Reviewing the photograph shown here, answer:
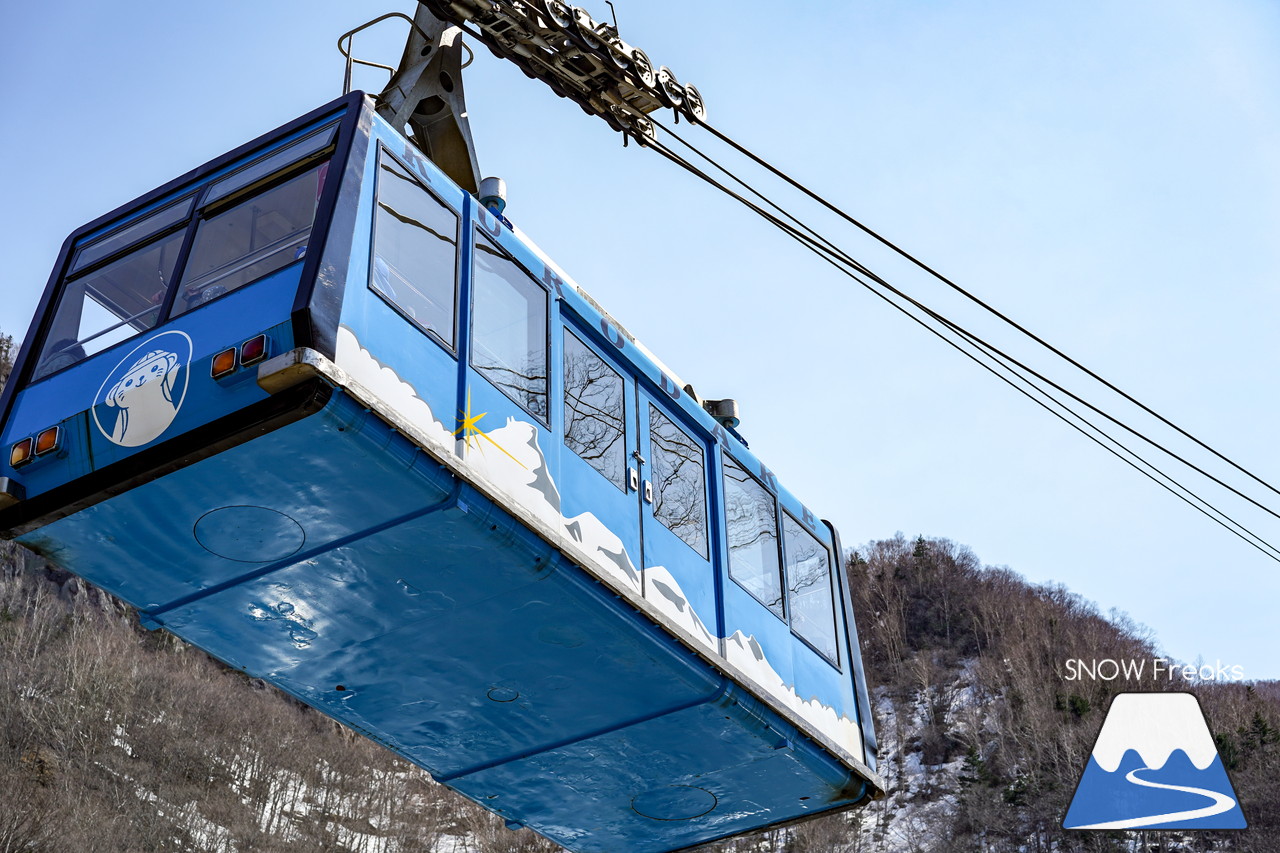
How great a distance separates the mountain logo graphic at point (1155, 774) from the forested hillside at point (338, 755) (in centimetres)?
80

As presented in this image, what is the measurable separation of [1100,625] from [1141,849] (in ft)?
82.6

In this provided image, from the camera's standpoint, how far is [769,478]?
34.0 feet

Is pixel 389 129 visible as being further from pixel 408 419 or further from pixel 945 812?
pixel 945 812

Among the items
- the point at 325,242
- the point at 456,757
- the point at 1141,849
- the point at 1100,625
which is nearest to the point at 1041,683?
the point at 1100,625

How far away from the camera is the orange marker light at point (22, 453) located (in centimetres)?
696

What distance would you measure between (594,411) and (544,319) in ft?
2.20

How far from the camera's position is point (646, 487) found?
27.9 feet

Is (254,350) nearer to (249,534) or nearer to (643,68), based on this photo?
(249,534)

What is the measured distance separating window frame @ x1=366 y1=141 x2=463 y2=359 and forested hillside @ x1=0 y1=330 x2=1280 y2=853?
1074 inches

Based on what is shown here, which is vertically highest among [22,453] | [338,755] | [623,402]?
[338,755]

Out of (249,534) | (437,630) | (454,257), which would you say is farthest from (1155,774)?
(249,534)

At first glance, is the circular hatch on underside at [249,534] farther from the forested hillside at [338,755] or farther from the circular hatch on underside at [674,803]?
the forested hillside at [338,755]

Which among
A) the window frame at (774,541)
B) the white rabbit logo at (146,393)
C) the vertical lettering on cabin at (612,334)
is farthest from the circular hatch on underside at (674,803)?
the white rabbit logo at (146,393)

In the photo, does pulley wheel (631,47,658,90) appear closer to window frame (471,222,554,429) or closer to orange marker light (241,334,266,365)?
window frame (471,222,554,429)
